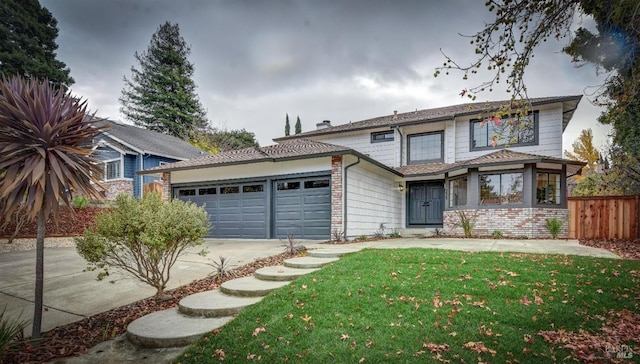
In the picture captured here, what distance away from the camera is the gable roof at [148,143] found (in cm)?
1911

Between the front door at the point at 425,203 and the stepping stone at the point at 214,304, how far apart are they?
11893 mm

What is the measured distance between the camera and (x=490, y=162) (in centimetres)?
1228

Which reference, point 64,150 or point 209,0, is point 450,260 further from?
point 209,0

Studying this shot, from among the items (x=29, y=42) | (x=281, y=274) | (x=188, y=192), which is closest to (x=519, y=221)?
(x=281, y=274)

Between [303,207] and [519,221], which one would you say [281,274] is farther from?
[519,221]

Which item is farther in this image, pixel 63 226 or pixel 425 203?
pixel 425 203

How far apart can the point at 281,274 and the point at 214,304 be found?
141 cm

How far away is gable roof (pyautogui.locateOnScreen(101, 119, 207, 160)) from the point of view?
1911cm

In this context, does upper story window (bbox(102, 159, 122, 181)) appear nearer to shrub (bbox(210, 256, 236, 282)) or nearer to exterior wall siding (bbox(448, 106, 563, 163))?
shrub (bbox(210, 256, 236, 282))

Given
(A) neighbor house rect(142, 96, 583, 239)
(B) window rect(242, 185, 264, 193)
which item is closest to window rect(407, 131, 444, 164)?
(A) neighbor house rect(142, 96, 583, 239)

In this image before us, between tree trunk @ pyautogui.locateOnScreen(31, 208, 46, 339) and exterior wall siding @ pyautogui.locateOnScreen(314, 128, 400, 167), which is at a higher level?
exterior wall siding @ pyautogui.locateOnScreen(314, 128, 400, 167)

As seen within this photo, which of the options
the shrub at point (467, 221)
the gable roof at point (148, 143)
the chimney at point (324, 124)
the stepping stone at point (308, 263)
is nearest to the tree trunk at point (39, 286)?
the stepping stone at point (308, 263)

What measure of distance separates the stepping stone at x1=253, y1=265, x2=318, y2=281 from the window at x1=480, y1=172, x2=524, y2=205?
Answer: 960 cm

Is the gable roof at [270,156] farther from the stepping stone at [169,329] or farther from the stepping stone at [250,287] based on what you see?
the stepping stone at [169,329]
